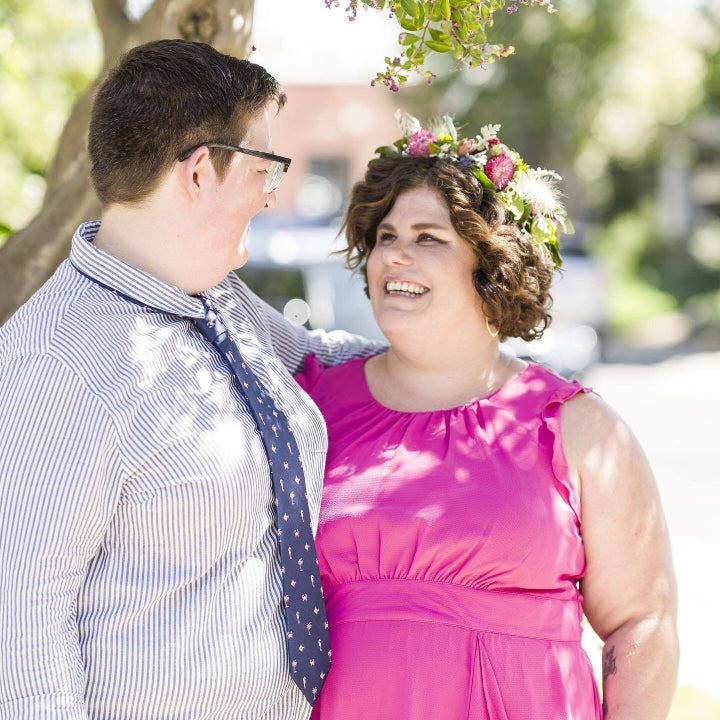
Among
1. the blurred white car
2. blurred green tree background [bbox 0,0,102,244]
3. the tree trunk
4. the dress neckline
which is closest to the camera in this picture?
the dress neckline

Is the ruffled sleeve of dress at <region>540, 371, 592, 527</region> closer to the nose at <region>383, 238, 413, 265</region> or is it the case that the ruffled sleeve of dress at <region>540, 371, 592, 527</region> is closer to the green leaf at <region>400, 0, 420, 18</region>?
the nose at <region>383, 238, 413, 265</region>

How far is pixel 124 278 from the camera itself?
212 centimetres

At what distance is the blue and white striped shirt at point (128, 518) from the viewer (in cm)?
184

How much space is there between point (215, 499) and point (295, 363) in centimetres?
103

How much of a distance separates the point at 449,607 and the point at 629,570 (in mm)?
462

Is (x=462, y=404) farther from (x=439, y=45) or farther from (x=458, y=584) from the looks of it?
(x=439, y=45)

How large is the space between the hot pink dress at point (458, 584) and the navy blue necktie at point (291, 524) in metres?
0.18

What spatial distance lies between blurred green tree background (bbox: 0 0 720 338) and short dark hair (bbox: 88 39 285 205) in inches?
526

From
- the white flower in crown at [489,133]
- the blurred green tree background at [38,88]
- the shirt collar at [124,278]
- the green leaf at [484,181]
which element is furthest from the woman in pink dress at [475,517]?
the blurred green tree background at [38,88]

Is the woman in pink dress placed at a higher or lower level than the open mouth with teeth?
lower

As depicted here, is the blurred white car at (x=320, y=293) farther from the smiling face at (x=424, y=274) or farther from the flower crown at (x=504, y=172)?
the smiling face at (x=424, y=274)

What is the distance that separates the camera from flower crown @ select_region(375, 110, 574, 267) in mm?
2945

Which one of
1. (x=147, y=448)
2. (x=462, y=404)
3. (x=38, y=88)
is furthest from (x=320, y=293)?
(x=147, y=448)

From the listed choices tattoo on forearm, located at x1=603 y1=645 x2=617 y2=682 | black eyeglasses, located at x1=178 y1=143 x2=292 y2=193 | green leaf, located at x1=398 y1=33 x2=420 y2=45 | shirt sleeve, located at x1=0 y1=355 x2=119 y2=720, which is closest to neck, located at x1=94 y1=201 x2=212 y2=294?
black eyeglasses, located at x1=178 y1=143 x2=292 y2=193
